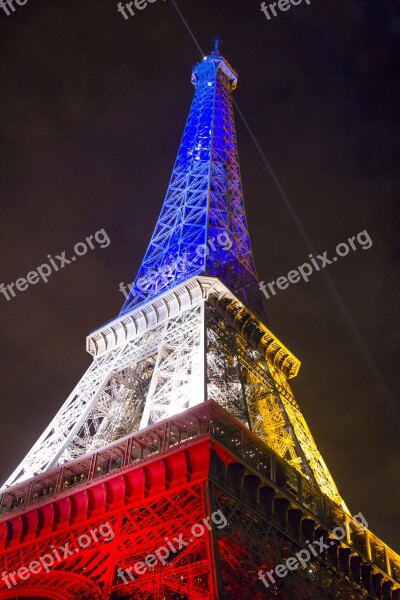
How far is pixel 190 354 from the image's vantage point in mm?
26125

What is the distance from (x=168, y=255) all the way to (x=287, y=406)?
41.2ft

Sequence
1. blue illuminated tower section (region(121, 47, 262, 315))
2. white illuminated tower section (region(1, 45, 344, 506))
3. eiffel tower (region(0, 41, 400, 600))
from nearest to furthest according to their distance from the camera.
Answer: eiffel tower (region(0, 41, 400, 600)) < white illuminated tower section (region(1, 45, 344, 506)) < blue illuminated tower section (region(121, 47, 262, 315))

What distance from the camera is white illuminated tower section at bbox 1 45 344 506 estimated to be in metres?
24.8

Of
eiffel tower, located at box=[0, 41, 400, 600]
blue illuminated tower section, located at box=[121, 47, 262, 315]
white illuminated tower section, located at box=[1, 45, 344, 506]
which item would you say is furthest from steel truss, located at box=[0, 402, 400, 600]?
blue illuminated tower section, located at box=[121, 47, 262, 315]

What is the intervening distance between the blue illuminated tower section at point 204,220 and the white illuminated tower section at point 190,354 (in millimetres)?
91

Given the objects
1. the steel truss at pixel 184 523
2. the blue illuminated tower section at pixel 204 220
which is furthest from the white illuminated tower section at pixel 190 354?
the steel truss at pixel 184 523

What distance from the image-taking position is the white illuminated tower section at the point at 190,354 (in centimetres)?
2480

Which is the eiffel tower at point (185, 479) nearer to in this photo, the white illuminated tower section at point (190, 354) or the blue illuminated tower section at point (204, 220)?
the white illuminated tower section at point (190, 354)

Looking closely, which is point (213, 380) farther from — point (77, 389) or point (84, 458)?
point (77, 389)

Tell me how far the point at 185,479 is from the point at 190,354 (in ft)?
28.9

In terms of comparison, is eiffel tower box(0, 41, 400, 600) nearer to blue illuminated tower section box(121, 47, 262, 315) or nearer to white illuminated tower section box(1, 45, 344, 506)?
white illuminated tower section box(1, 45, 344, 506)

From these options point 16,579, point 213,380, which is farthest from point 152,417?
point 16,579

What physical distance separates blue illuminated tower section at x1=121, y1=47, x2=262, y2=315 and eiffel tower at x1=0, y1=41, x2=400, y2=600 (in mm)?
278

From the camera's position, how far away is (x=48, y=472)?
21.4m
